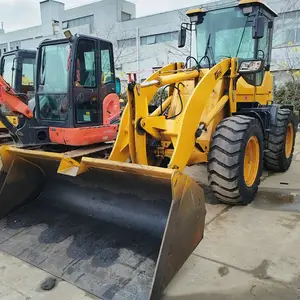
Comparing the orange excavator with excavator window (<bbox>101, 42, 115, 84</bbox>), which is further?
→ excavator window (<bbox>101, 42, 115, 84</bbox>)

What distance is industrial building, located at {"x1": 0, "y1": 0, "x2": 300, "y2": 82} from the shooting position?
18.5 m

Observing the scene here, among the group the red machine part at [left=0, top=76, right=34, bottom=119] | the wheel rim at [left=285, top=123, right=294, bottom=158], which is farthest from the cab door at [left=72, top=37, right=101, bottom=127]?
the wheel rim at [left=285, top=123, right=294, bottom=158]

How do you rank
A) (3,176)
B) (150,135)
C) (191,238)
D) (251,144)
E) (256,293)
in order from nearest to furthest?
1. (256,293)
2. (191,238)
3. (3,176)
4. (150,135)
5. (251,144)

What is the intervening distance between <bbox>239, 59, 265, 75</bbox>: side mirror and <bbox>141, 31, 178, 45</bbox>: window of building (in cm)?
2136

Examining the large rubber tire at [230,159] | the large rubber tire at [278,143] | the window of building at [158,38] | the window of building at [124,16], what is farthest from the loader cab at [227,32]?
the window of building at [124,16]

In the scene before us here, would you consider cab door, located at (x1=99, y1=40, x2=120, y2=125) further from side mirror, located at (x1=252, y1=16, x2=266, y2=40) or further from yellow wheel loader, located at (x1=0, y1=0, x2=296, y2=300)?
side mirror, located at (x1=252, y1=16, x2=266, y2=40)

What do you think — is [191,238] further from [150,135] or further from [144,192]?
[150,135]

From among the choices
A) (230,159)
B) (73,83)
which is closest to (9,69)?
(73,83)

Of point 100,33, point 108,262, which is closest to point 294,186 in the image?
point 108,262

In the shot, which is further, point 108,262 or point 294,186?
point 294,186

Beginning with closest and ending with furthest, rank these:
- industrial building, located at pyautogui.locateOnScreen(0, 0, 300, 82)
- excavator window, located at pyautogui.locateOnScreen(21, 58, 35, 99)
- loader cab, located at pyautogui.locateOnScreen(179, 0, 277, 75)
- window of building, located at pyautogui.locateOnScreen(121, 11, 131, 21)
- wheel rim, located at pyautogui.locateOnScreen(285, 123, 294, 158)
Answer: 1. loader cab, located at pyautogui.locateOnScreen(179, 0, 277, 75)
2. wheel rim, located at pyautogui.locateOnScreen(285, 123, 294, 158)
3. excavator window, located at pyautogui.locateOnScreen(21, 58, 35, 99)
4. industrial building, located at pyautogui.locateOnScreen(0, 0, 300, 82)
5. window of building, located at pyautogui.locateOnScreen(121, 11, 131, 21)

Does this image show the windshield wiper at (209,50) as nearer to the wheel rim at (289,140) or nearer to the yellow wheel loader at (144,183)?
the yellow wheel loader at (144,183)

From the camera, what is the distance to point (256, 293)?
2549 mm

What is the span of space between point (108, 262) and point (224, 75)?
2855 mm
